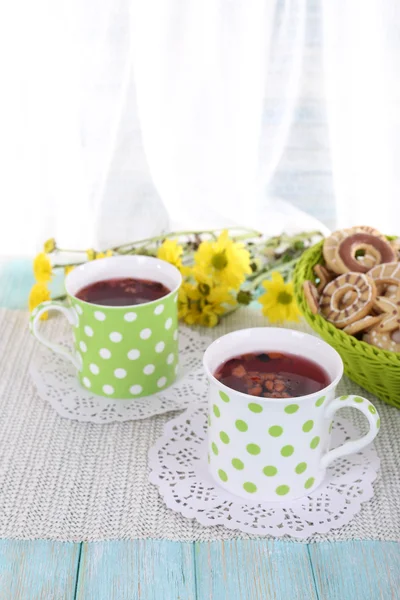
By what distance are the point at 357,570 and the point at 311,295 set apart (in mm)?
367

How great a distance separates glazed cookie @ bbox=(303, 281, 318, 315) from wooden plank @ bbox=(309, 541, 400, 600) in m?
0.31

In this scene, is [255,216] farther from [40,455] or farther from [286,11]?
[40,455]

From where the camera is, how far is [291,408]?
79 cm

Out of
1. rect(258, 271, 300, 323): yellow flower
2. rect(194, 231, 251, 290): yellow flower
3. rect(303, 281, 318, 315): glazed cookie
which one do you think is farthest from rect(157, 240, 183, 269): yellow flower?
rect(303, 281, 318, 315): glazed cookie

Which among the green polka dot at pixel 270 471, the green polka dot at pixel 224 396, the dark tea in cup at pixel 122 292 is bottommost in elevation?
the green polka dot at pixel 270 471

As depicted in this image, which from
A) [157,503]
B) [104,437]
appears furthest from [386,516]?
[104,437]

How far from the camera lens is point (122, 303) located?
102cm

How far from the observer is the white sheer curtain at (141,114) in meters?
1.35

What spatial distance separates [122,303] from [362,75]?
66cm

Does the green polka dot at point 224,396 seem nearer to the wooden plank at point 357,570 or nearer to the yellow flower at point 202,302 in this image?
the wooden plank at point 357,570

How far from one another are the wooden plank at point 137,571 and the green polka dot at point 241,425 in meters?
0.13

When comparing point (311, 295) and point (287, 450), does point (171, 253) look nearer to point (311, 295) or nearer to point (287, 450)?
point (311, 295)

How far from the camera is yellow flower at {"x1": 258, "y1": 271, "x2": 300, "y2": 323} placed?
1181 millimetres

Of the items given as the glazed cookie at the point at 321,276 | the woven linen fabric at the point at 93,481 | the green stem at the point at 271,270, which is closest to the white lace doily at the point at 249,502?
the woven linen fabric at the point at 93,481
